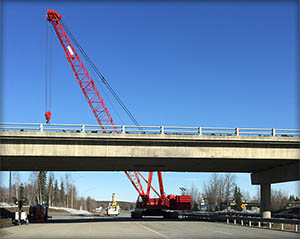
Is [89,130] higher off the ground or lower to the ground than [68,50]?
lower

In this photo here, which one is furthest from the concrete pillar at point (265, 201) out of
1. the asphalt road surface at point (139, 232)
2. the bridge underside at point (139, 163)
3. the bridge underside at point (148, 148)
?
the asphalt road surface at point (139, 232)

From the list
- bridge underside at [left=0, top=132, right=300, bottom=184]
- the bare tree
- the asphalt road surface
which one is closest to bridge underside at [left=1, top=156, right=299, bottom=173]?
bridge underside at [left=0, top=132, right=300, bottom=184]

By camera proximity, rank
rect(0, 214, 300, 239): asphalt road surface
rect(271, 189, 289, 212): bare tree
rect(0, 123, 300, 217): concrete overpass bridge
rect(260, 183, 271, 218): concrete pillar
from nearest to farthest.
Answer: rect(0, 214, 300, 239): asphalt road surface
rect(0, 123, 300, 217): concrete overpass bridge
rect(260, 183, 271, 218): concrete pillar
rect(271, 189, 289, 212): bare tree

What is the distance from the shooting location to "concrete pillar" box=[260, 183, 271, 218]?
43.4 m

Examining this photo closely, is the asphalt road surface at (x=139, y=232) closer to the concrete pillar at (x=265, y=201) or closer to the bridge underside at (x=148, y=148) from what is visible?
the bridge underside at (x=148, y=148)

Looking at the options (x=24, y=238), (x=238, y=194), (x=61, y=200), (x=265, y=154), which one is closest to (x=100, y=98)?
(x=265, y=154)

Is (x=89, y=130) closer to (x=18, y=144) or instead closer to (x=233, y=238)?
(x=18, y=144)

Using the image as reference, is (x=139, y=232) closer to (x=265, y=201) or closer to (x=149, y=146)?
(x=149, y=146)

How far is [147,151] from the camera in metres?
34.9

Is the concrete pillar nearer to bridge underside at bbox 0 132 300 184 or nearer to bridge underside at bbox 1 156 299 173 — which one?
bridge underside at bbox 1 156 299 173

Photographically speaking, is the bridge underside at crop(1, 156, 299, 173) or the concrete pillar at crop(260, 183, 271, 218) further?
the concrete pillar at crop(260, 183, 271, 218)

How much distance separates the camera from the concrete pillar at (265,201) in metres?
43.4

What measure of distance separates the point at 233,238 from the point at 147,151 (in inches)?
539

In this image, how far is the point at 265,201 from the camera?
44.6 meters
